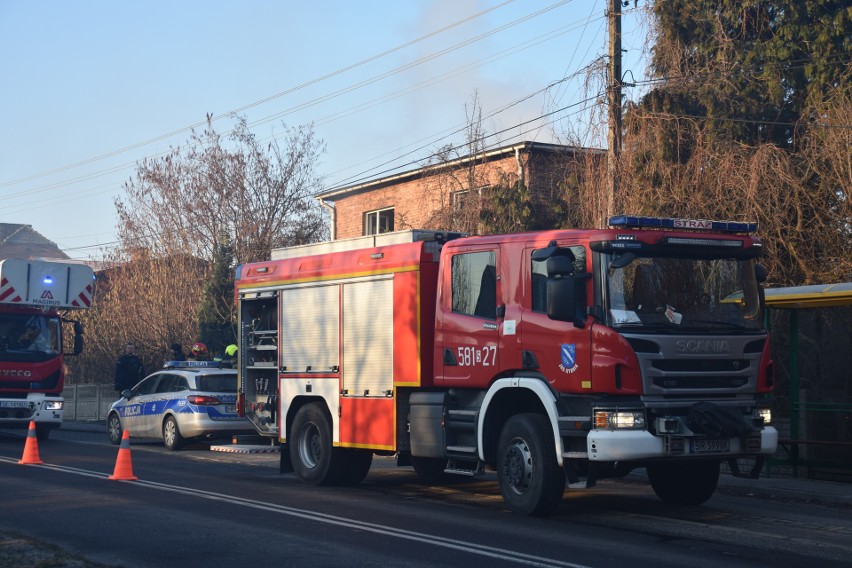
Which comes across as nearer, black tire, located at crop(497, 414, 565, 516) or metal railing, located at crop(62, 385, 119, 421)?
black tire, located at crop(497, 414, 565, 516)

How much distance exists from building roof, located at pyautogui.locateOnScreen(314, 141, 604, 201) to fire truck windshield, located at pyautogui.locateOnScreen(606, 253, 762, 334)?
8.92 meters

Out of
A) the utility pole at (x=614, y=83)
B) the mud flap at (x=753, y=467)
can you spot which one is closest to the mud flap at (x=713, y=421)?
the mud flap at (x=753, y=467)

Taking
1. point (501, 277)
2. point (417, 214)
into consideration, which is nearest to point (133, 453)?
point (501, 277)

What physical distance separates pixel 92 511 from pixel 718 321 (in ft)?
21.8

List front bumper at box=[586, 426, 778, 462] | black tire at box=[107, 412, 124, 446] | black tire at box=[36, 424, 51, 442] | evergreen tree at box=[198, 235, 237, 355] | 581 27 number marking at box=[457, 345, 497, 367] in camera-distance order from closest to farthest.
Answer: front bumper at box=[586, 426, 778, 462], 581 27 number marking at box=[457, 345, 497, 367], black tire at box=[36, 424, 51, 442], black tire at box=[107, 412, 124, 446], evergreen tree at box=[198, 235, 237, 355]

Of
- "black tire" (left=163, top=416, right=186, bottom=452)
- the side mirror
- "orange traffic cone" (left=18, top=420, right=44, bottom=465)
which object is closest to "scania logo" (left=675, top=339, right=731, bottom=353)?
the side mirror

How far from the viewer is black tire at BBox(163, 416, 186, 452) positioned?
1992 centimetres

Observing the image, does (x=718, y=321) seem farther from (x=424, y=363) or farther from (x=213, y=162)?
(x=213, y=162)

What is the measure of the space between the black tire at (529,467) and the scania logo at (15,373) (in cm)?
1361

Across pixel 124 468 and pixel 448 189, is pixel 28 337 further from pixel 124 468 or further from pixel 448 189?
pixel 448 189

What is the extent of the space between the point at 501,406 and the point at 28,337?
1376cm

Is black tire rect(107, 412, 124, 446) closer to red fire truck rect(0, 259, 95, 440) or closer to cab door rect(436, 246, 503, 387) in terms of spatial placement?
red fire truck rect(0, 259, 95, 440)

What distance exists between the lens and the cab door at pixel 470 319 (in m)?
11.4

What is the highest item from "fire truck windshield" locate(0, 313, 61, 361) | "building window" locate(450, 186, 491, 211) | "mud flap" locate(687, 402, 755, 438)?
"building window" locate(450, 186, 491, 211)
